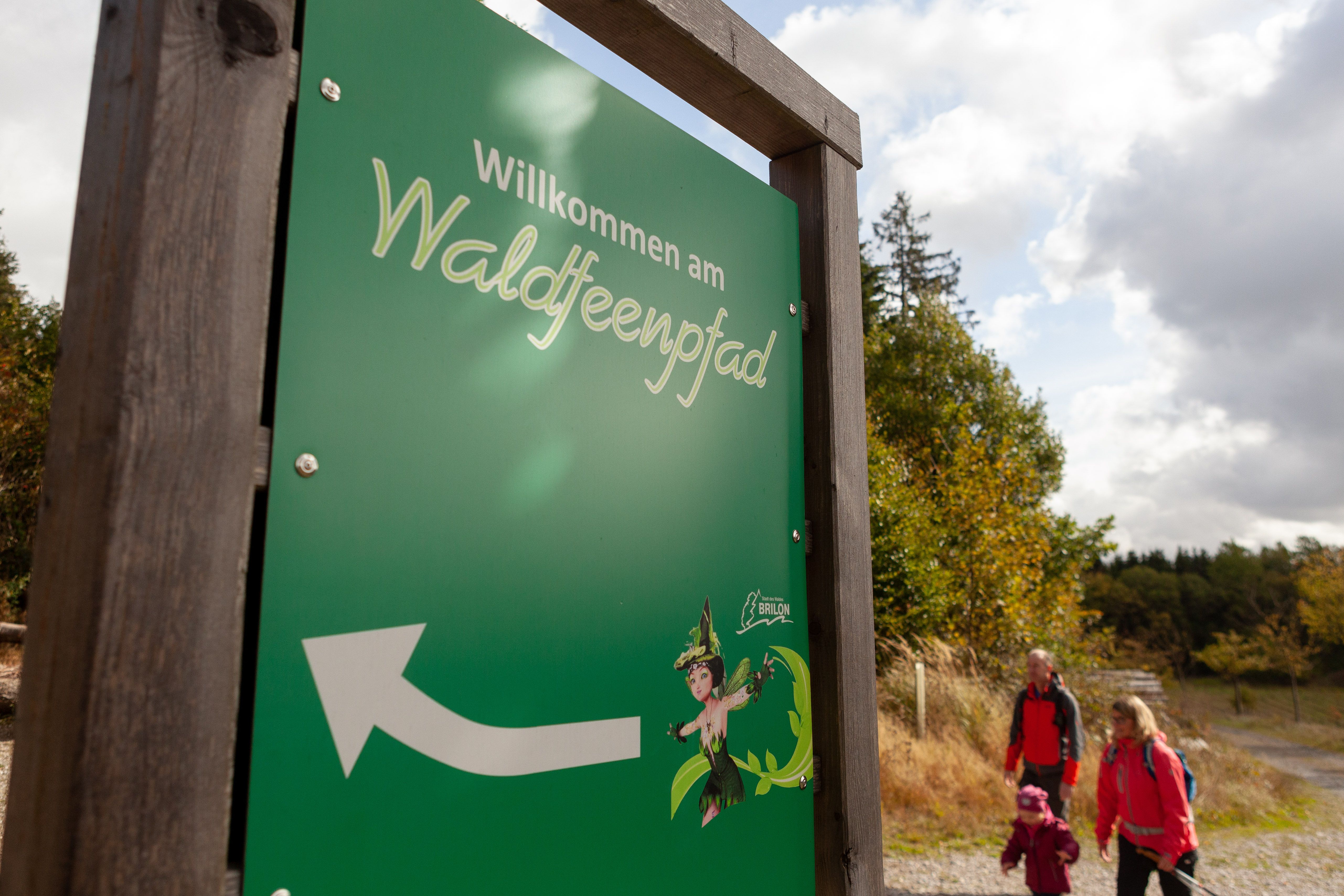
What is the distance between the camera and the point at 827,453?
1.83 m

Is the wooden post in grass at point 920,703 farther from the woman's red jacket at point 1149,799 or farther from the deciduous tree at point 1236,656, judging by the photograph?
the deciduous tree at point 1236,656

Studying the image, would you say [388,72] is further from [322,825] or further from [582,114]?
[322,825]

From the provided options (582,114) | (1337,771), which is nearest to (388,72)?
(582,114)

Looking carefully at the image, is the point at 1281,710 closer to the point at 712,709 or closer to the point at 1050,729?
the point at 1050,729

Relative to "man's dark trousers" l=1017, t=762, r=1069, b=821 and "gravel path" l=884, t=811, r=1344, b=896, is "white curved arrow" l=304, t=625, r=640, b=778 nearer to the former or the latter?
"gravel path" l=884, t=811, r=1344, b=896

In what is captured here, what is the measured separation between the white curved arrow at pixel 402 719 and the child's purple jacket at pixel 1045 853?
4.49m

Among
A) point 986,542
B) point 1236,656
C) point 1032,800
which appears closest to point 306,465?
point 1032,800

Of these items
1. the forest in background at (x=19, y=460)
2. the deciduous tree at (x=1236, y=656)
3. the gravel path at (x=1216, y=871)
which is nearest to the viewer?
the gravel path at (x=1216, y=871)

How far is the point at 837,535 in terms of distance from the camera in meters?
1.81

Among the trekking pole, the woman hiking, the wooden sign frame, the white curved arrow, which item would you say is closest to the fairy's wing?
the white curved arrow

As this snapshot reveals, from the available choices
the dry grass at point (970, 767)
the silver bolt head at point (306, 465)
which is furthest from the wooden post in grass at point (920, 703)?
the silver bolt head at point (306, 465)

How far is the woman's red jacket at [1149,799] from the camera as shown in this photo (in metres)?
3.98

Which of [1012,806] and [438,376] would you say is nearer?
[438,376]

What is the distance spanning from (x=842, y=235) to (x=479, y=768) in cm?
155
